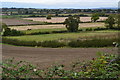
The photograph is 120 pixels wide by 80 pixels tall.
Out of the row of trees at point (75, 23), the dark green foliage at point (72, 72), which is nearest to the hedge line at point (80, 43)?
the dark green foliage at point (72, 72)

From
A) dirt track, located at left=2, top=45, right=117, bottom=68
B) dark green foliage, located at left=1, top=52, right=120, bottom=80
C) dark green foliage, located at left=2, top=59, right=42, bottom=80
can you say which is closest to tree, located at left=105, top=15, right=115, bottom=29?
dirt track, located at left=2, top=45, right=117, bottom=68

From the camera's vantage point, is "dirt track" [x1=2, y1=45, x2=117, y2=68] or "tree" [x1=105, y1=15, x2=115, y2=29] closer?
"dirt track" [x1=2, y1=45, x2=117, y2=68]

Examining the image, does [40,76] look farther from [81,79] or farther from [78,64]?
[78,64]

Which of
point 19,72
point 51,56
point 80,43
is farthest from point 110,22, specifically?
point 19,72

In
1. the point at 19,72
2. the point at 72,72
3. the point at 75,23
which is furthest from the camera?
the point at 75,23

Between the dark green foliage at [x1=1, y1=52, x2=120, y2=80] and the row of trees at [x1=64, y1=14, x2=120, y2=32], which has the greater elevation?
the row of trees at [x1=64, y1=14, x2=120, y2=32]

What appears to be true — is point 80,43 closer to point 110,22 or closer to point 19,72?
point 19,72

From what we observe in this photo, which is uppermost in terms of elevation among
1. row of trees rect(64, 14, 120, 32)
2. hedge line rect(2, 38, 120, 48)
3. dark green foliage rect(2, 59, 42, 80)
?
row of trees rect(64, 14, 120, 32)

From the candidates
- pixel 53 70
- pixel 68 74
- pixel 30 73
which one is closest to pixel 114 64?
pixel 68 74

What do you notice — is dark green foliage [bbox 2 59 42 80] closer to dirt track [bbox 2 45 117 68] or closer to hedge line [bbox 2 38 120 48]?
dirt track [bbox 2 45 117 68]

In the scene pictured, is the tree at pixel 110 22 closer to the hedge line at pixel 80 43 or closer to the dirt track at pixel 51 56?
the hedge line at pixel 80 43

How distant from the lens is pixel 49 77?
6.76 metres

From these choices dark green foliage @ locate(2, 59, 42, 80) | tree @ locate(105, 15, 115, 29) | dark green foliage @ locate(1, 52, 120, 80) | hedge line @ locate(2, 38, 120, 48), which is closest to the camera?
dark green foliage @ locate(1, 52, 120, 80)

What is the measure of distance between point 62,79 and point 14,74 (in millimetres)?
1609
